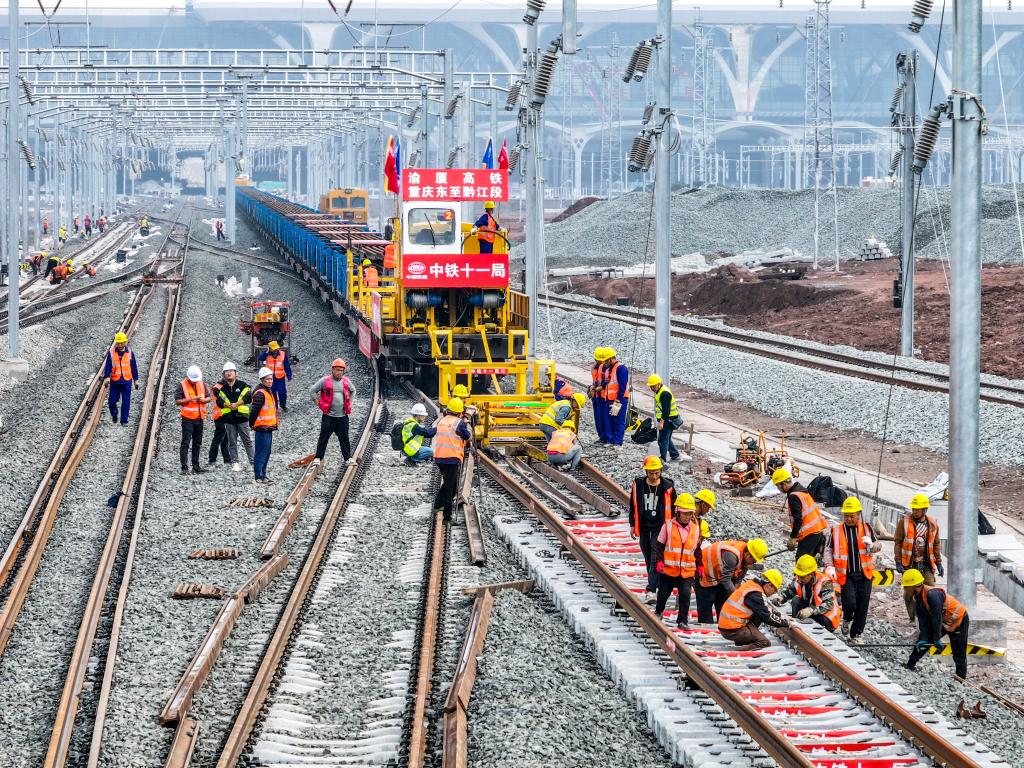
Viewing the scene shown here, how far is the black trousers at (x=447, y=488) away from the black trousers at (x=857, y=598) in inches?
186

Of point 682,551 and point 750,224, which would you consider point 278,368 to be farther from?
point 750,224

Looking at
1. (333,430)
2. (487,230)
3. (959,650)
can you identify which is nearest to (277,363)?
(333,430)

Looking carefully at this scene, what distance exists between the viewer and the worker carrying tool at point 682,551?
11641mm

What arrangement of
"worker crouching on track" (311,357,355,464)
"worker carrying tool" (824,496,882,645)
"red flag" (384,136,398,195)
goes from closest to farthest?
"worker carrying tool" (824,496,882,645) < "worker crouching on track" (311,357,355,464) < "red flag" (384,136,398,195)

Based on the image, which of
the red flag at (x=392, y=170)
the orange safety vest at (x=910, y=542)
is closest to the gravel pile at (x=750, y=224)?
the red flag at (x=392, y=170)

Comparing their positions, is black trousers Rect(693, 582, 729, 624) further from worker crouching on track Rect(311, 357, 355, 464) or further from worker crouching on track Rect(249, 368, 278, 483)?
worker crouching on track Rect(311, 357, 355, 464)

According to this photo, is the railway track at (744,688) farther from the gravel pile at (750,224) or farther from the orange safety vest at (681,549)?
the gravel pile at (750,224)

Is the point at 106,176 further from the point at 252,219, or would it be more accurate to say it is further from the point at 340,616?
the point at 340,616

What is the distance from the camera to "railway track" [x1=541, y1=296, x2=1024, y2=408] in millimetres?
25328

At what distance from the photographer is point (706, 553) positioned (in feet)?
38.9

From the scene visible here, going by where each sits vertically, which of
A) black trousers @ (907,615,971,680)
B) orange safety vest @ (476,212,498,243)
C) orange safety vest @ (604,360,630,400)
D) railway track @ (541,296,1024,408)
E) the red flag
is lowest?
black trousers @ (907,615,971,680)

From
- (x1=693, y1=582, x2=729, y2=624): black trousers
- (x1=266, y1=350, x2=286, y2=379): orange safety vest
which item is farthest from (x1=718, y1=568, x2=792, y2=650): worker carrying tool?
(x1=266, y1=350, x2=286, y2=379): orange safety vest

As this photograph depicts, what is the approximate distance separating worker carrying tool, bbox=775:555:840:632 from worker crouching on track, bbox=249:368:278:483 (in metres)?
7.76

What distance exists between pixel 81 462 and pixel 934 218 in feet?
148
